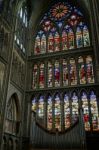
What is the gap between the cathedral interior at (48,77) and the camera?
49.8ft

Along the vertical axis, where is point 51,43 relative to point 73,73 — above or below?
above

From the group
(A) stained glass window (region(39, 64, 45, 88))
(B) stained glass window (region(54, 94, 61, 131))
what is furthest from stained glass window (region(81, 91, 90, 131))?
(A) stained glass window (region(39, 64, 45, 88))

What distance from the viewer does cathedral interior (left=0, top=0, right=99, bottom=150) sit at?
1518 cm

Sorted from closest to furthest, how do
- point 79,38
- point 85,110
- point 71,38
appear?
point 85,110 < point 79,38 < point 71,38

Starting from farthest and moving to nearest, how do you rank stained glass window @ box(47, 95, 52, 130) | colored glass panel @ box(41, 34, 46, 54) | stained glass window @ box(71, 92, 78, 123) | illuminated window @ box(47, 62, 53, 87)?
colored glass panel @ box(41, 34, 46, 54) < illuminated window @ box(47, 62, 53, 87) < stained glass window @ box(47, 95, 52, 130) < stained glass window @ box(71, 92, 78, 123)

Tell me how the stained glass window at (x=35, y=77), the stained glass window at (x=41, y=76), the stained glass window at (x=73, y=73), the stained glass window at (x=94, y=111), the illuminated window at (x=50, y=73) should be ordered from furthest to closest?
the stained glass window at (x=35, y=77), the stained glass window at (x=41, y=76), the illuminated window at (x=50, y=73), the stained glass window at (x=73, y=73), the stained glass window at (x=94, y=111)

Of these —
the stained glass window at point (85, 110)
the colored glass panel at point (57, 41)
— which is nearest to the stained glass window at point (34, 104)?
the stained glass window at point (85, 110)

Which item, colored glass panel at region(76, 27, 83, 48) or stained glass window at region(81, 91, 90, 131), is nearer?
stained glass window at region(81, 91, 90, 131)

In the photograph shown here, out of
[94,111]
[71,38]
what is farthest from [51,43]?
[94,111]

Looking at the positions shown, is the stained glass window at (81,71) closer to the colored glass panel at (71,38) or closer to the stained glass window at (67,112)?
the colored glass panel at (71,38)

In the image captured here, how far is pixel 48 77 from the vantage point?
1952cm

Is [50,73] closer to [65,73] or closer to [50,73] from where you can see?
[50,73]

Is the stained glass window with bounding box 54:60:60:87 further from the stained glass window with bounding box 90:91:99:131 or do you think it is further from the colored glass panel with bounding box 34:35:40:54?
the stained glass window with bounding box 90:91:99:131

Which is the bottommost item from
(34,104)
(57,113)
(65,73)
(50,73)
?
(57,113)
